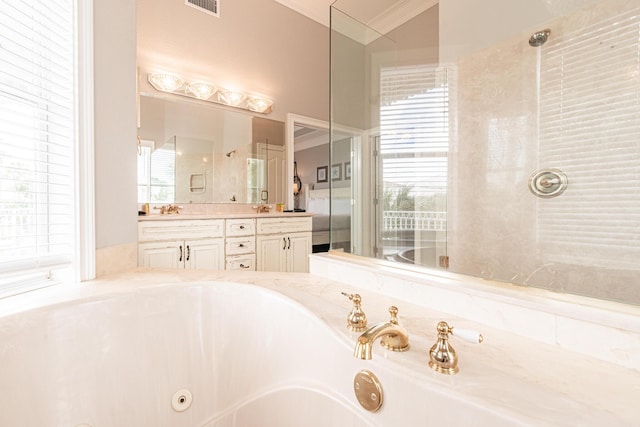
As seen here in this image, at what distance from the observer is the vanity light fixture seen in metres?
2.43

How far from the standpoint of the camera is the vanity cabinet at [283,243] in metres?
2.65

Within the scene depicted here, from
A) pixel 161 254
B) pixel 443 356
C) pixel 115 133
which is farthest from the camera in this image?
pixel 161 254

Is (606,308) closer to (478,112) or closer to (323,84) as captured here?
(478,112)

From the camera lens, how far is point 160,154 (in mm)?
2455

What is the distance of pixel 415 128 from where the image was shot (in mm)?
2225

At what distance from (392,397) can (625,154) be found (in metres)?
1.63

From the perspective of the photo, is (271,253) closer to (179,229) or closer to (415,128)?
(179,229)

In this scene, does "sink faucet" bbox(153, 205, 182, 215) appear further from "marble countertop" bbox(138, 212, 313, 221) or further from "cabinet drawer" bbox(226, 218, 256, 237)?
"cabinet drawer" bbox(226, 218, 256, 237)

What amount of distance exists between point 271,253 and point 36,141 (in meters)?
1.95

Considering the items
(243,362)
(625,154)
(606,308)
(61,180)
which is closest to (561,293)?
(606,308)

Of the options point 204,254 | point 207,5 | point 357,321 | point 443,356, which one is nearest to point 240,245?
point 204,254

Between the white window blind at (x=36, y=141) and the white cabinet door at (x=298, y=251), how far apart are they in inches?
76.0

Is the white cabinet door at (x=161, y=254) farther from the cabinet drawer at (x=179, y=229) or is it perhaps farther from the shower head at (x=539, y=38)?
the shower head at (x=539, y=38)

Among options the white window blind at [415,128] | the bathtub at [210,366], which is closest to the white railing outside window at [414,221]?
the white window blind at [415,128]
